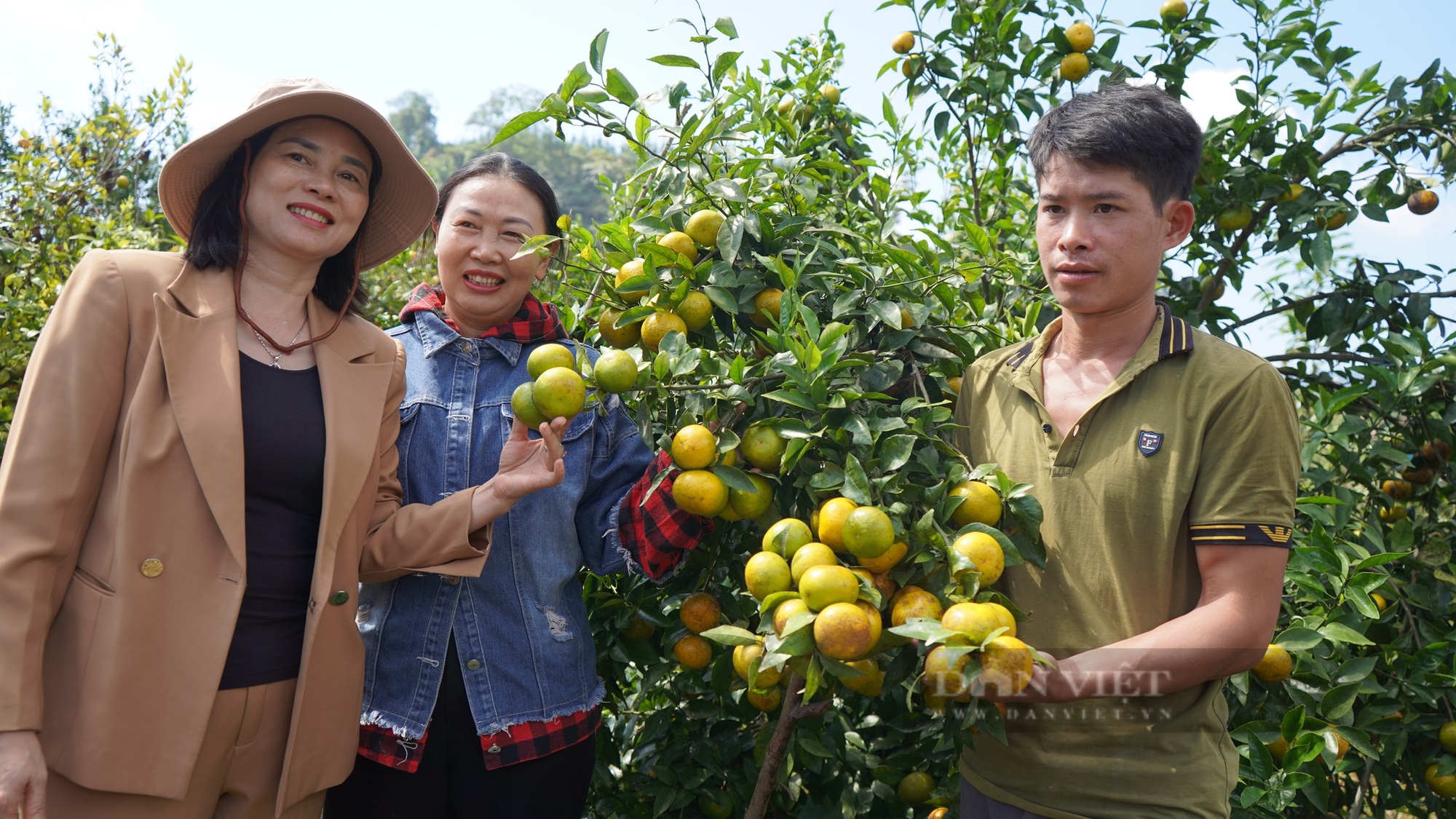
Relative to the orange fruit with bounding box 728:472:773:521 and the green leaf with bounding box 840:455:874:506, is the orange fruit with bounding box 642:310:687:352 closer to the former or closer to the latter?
the orange fruit with bounding box 728:472:773:521

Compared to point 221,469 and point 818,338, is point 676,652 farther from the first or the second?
point 221,469

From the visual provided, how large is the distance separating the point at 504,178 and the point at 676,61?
448 mm

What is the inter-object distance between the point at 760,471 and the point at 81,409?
1.10 m

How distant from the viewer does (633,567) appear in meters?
1.91

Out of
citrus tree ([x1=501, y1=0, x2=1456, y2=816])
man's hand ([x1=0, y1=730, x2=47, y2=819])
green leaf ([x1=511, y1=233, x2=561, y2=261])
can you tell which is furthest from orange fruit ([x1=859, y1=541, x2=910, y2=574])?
man's hand ([x1=0, y1=730, x2=47, y2=819])

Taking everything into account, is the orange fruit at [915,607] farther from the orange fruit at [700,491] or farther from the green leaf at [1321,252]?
the green leaf at [1321,252]

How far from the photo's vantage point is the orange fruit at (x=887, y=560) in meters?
1.50

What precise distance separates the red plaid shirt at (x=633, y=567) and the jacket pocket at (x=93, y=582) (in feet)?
1.70

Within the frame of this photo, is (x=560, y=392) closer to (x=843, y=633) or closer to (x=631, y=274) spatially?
(x=631, y=274)

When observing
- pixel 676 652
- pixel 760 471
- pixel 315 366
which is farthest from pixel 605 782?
pixel 315 366

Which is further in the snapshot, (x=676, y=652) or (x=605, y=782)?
(x=605, y=782)

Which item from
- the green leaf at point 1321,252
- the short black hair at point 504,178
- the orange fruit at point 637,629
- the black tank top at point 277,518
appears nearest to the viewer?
the black tank top at point 277,518

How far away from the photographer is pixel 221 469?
60.9 inches

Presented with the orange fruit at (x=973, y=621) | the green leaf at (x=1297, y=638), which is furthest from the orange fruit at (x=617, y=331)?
the green leaf at (x=1297, y=638)
